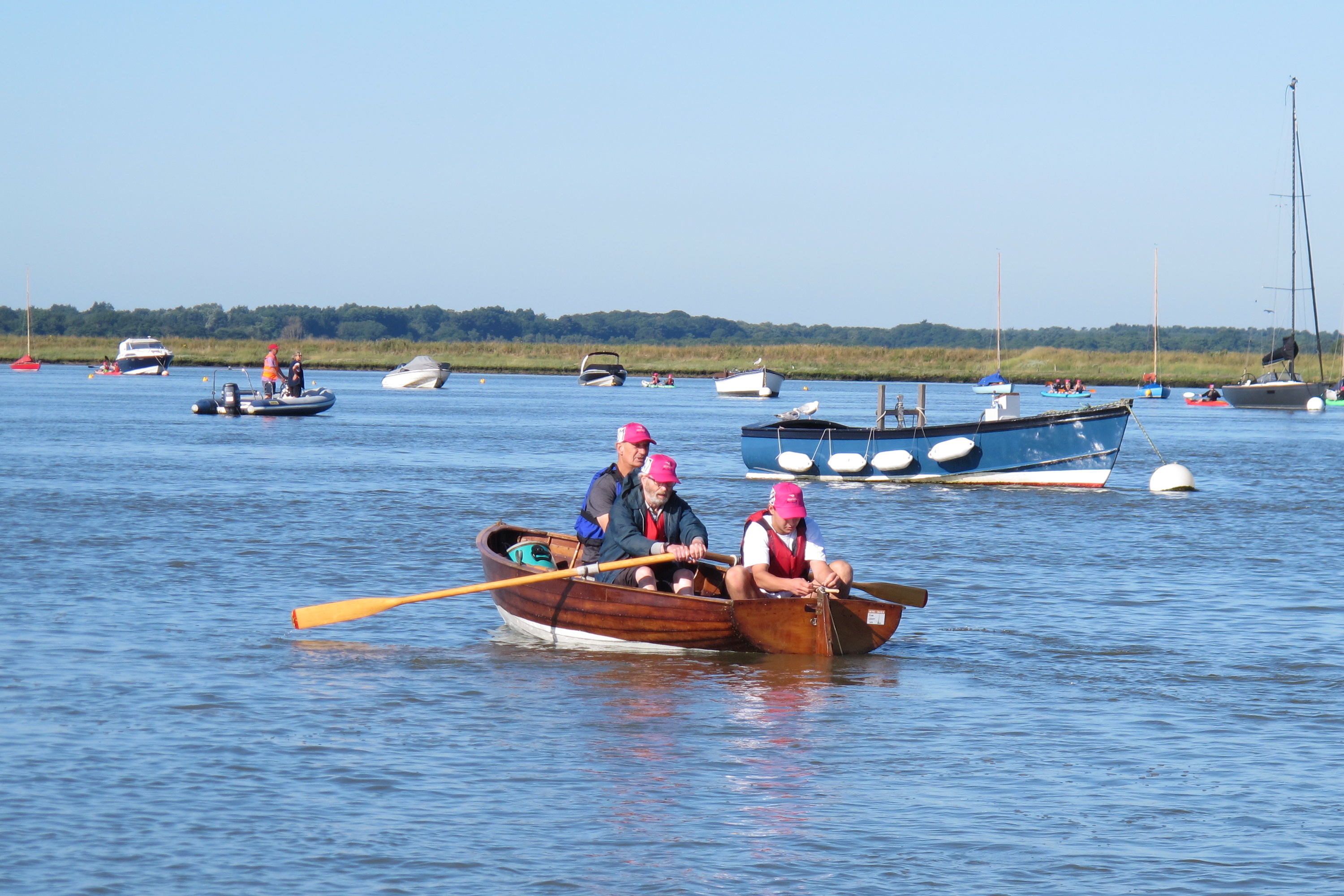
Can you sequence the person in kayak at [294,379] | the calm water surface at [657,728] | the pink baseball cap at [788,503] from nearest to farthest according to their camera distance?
the calm water surface at [657,728], the pink baseball cap at [788,503], the person in kayak at [294,379]

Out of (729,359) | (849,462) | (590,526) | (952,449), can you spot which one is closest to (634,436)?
(590,526)

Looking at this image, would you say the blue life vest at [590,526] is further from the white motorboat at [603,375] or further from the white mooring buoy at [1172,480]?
the white motorboat at [603,375]

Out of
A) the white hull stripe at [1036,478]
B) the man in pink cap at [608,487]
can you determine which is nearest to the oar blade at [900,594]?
the man in pink cap at [608,487]

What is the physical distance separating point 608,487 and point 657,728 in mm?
3077

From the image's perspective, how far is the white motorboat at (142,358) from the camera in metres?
100

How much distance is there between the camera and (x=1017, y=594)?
16.3 metres

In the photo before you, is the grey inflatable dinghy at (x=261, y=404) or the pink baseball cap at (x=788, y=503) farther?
the grey inflatable dinghy at (x=261, y=404)

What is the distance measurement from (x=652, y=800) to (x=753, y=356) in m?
120

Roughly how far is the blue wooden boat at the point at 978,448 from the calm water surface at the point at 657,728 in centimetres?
608

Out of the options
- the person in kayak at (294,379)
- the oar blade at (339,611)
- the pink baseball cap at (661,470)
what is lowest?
the oar blade at (339,611)

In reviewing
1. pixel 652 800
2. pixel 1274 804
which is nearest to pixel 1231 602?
pixel 1274 804

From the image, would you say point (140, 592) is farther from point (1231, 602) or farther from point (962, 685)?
point (1231, 602)

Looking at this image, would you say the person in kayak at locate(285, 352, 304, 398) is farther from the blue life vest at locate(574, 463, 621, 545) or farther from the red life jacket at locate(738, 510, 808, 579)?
the red life jacket at locate(738, 510, 808, 579)

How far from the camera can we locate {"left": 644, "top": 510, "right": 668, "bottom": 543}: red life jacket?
39.9 feet
